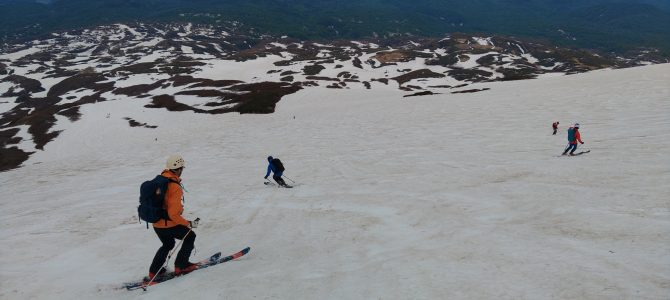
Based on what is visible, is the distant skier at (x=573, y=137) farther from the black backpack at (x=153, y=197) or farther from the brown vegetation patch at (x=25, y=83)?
the brown vegetation patch at (x=25, y=83)

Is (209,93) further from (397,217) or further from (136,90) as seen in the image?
(397,217)

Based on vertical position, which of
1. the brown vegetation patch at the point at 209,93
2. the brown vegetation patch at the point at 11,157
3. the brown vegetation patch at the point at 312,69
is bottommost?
the brown vegetation patch at the point at 11,157

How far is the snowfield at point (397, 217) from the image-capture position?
8.20 meters

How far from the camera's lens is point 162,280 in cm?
969

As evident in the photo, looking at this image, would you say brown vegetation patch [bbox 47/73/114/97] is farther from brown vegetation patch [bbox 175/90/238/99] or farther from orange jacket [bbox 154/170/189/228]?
orange jacket [bbox 154/170/189/228]

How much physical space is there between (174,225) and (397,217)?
6.60m

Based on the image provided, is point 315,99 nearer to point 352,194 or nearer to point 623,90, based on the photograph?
point 623,90

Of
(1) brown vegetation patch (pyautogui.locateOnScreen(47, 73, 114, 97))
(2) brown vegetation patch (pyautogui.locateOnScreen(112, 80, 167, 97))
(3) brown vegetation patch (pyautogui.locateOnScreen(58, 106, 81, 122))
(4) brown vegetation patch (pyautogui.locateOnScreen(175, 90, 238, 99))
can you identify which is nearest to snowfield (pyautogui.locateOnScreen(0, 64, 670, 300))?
(3) brown vegetation patch (pyautogui.locateOnScreen(58, 106, 81, 122))

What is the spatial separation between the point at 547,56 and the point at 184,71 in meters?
145

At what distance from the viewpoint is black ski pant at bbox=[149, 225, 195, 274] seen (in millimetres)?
9312

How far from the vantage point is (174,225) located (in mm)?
9219

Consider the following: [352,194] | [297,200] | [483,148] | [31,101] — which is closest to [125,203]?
[297,200]

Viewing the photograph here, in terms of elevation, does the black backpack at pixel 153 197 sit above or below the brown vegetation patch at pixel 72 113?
above

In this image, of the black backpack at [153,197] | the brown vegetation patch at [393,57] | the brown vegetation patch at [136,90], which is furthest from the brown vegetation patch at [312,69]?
the black backpack at [153,197]
